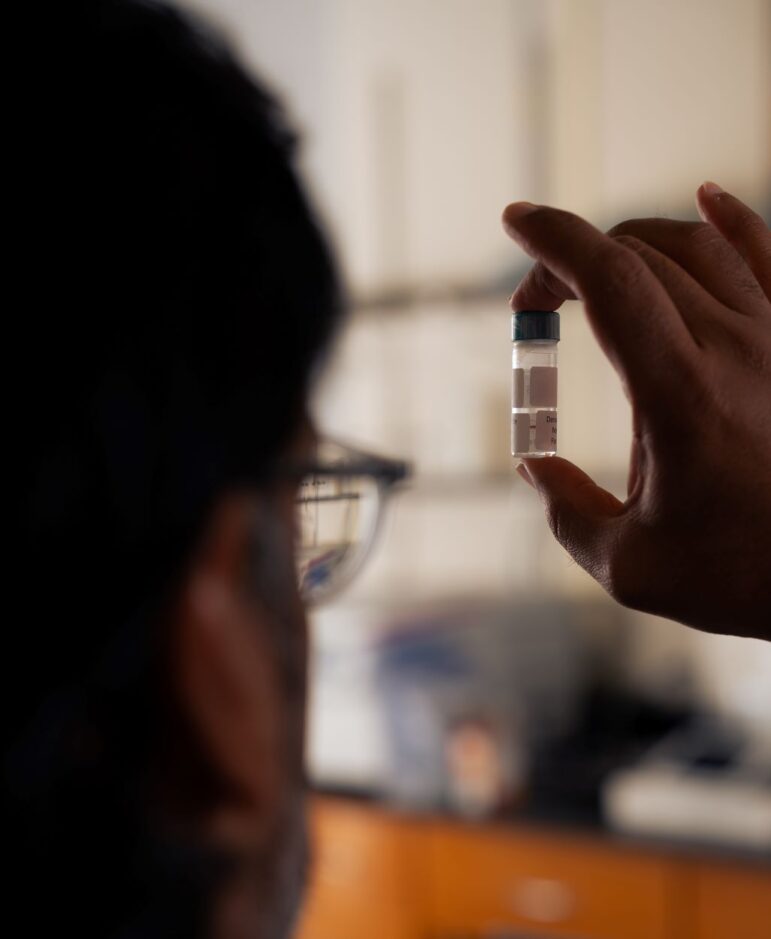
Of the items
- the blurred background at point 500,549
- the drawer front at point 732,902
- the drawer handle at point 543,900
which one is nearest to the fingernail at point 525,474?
the blurred background at point 500,549

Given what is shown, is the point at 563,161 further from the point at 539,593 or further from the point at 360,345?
the point at 539,593

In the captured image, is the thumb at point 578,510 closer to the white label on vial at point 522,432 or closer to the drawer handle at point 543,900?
the white label on vial at point 522,432

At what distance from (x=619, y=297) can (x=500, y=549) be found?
213 cm

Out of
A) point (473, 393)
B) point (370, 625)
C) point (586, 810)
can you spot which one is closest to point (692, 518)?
point (586, 810)

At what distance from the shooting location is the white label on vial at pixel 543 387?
23.6 inches

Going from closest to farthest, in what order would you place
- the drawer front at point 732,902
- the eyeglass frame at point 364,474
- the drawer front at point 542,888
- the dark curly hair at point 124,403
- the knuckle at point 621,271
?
the dark curly hair at point 124,403 → the knuckle at point 621,271 → the eyeglass frame at point 364,474 → the drawer front at point 732,902 → the drawer front at point 542,888

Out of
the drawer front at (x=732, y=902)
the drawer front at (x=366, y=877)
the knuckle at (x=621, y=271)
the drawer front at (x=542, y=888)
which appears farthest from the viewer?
the drawer front at (x=366, y=877)

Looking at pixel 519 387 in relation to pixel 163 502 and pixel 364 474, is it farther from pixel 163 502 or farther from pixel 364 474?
pixel 163 502

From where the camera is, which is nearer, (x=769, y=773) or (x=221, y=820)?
(x=221, y=820)

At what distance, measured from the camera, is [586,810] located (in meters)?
1.95

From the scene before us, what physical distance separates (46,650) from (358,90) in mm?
2531

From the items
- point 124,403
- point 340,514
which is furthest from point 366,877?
point 124,403

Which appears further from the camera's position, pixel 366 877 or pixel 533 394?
pixel 366 877

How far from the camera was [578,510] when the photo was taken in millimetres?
555
